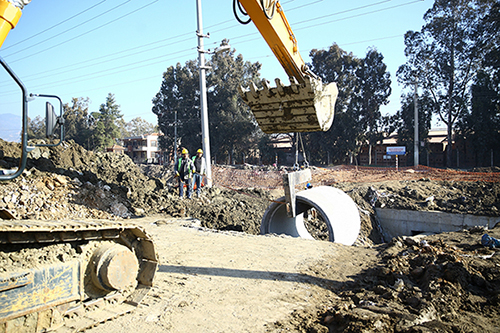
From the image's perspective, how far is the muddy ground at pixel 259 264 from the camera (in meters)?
3.71

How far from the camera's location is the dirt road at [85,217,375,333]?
363 centimetres

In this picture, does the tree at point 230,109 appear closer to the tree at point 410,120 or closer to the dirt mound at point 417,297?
the tree at point 410,120

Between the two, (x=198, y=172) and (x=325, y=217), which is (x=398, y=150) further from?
(x=325, y=217)

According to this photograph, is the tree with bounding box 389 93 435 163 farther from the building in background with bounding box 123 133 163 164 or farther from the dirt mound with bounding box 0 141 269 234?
the building in background with bounding box 123 133 163 164

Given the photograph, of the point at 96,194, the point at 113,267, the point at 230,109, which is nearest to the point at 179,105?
the point at 230,109

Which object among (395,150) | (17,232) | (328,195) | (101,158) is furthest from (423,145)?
(17,232)

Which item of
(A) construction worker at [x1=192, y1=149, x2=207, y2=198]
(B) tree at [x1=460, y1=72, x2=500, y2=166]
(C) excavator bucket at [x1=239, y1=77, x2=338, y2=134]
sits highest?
(B) tree at [x1=460, y1=72, x2=500, y2=166]

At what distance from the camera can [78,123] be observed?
56531 millimetres

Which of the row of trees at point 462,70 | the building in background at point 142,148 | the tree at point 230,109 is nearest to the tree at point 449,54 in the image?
the row of trees at point 462,70

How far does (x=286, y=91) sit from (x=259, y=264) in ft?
10.0

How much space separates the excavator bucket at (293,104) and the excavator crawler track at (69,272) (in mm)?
3819

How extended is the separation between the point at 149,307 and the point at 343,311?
6.93 ft

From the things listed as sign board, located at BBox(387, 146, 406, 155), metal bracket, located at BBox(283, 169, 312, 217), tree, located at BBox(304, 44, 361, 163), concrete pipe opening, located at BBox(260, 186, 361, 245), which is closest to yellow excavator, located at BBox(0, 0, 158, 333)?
metal bracket, located at BBox(283, 169, 312, 217)

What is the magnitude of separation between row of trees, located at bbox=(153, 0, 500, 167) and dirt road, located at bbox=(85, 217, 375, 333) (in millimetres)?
22579
